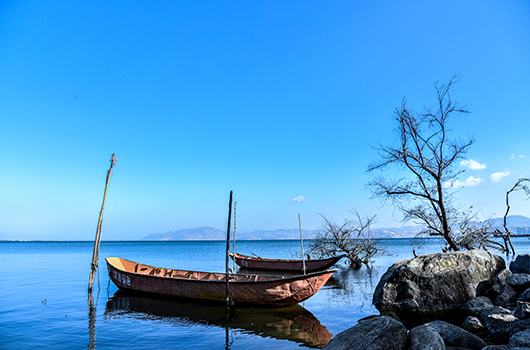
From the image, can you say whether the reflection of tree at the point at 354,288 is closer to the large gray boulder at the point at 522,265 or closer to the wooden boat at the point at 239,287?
the wooden boat at the point at 239,287

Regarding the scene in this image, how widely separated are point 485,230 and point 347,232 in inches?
420

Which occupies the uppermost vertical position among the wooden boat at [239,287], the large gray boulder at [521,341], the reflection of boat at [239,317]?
the large gray boulder at [521,341]

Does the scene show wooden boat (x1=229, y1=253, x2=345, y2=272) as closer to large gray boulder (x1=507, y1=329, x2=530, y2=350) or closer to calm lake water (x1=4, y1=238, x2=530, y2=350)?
calm lake water (x1=4, y1=238, x2=530, y2=350)

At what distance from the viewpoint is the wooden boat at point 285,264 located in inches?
886

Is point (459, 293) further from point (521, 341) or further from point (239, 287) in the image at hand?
point (239, 287)

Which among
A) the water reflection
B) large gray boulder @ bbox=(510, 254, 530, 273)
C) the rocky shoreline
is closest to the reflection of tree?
the rocky shoreline

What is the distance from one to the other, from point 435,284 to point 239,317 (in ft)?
21.8

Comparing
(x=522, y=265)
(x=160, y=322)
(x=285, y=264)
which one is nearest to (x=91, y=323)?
(x=160, y=322)

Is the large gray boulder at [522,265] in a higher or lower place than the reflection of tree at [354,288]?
higher

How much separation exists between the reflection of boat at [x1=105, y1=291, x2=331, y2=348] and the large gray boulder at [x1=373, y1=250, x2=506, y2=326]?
2.55m

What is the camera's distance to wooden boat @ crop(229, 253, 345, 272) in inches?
886

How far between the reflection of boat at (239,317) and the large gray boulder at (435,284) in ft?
8.36

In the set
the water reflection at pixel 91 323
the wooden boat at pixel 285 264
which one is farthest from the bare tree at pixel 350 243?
the water reflection at pixel 91 323

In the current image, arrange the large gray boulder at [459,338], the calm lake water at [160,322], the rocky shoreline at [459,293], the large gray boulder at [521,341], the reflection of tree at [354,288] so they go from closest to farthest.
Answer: the large gray boulder at [521,341]
the large gray boulder at [459,338]
the rocky shoreline at [459,293]
the calm lake water at [160,322]
the reflection of tree at [354,288]
